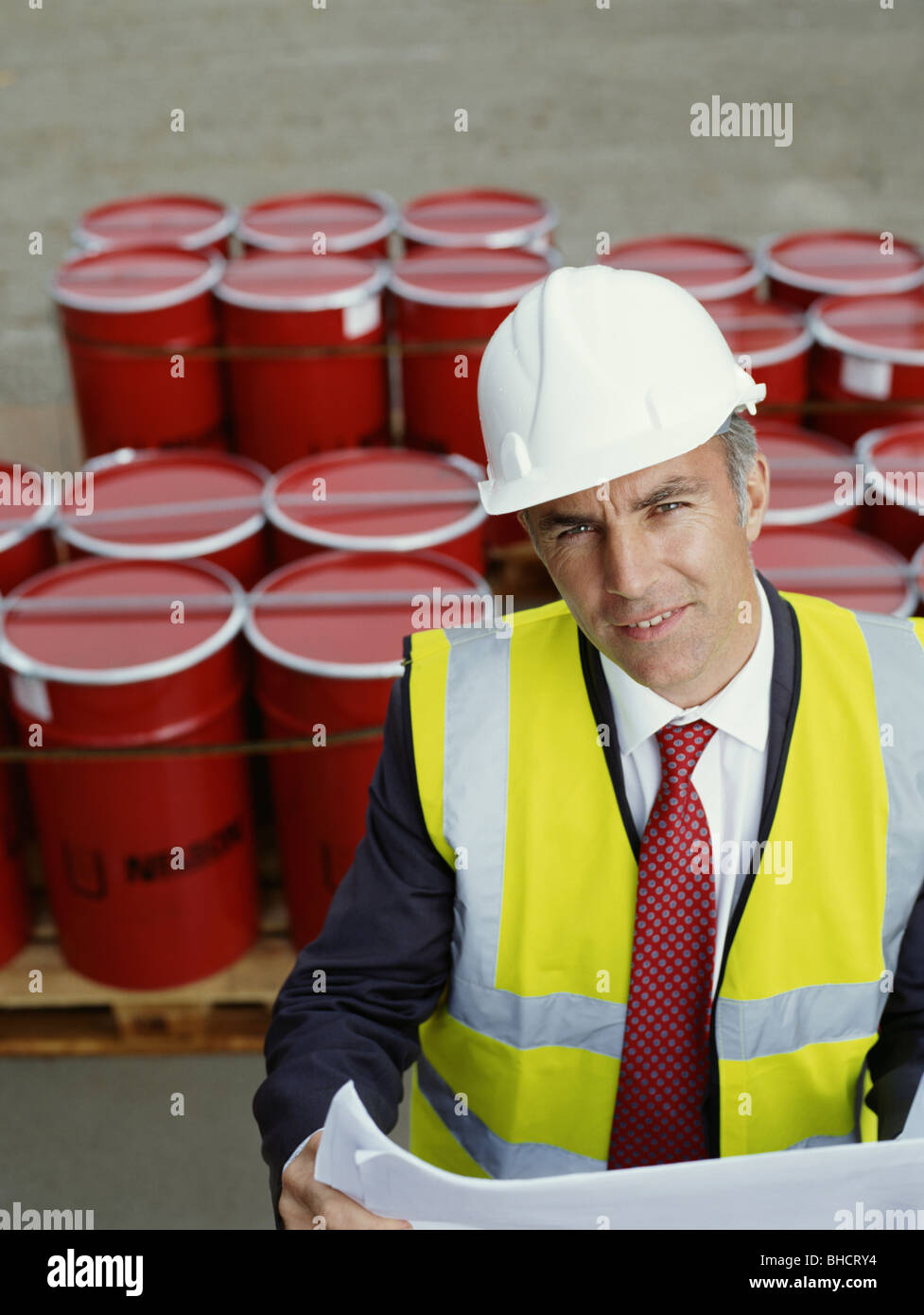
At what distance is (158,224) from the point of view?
5035 millimetres

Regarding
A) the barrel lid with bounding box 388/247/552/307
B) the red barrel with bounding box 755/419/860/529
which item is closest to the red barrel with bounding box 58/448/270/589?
the barrel lid with bounding box 388/247/552/307

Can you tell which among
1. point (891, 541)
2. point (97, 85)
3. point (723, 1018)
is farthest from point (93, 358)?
point (97, 85)

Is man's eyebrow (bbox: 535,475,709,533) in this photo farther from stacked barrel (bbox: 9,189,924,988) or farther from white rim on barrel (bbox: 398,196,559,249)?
white rim on barrel (bbox: 398,196,559,249)

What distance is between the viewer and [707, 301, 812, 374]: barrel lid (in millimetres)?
3895

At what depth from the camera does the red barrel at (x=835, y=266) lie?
432 centimetres

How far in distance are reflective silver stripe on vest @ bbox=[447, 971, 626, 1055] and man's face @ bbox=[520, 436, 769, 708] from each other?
1.53 ft

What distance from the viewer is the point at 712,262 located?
4562 millimetres

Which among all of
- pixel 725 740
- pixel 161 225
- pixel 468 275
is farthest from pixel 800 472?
pixel 161 225

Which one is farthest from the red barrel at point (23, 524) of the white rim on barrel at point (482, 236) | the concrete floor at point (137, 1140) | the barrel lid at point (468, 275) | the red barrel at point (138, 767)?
the white rim on barrel at point (482, 236)

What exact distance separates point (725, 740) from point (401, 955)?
511 mm

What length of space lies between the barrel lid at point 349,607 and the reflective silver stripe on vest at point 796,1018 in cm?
135

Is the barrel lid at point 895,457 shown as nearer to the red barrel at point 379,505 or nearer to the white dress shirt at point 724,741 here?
the red barrel at point 379,505

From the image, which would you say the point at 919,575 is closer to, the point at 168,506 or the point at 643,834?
the point at 643,834
